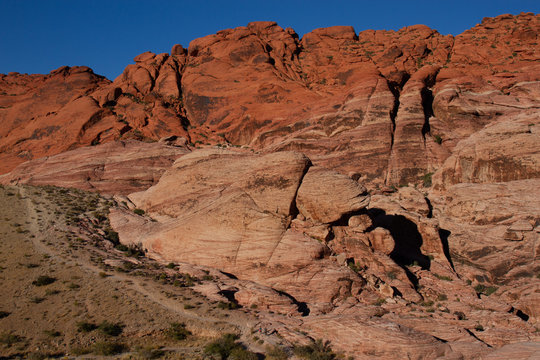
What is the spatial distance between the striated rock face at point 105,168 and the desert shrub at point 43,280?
20.2m

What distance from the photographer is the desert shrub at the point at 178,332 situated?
59.2 ft

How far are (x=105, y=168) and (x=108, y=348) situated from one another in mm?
31242

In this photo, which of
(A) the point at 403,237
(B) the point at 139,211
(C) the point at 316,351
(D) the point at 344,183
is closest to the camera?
(C) the point at 316,351

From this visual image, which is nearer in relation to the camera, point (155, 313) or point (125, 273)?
point (155, 313)

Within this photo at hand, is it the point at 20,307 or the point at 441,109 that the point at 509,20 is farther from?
the point at 20,307

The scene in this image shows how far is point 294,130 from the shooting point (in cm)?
4709

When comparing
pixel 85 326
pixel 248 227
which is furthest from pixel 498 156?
pixel 85 326

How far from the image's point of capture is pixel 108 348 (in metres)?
16.4

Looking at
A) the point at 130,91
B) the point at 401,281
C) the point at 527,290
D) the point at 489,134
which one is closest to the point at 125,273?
the point at 401,281

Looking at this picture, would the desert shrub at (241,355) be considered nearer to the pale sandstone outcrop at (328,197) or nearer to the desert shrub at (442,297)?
the pale sandstone outcrop at (328,197)

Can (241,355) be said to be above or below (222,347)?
below

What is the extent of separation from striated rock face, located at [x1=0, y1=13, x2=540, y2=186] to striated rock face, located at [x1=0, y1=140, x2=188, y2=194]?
284 inches

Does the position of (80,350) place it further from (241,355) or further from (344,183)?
(344,183)

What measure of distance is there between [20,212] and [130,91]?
37496mm
